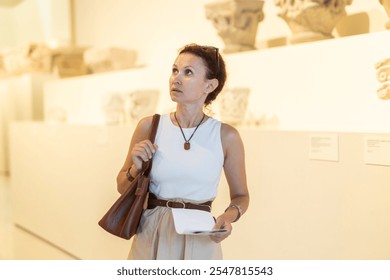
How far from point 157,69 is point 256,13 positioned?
100 centimetres

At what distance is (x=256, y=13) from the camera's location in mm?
3900

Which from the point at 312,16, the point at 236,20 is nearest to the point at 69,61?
the point at 236,20

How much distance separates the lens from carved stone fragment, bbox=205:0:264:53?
12.6 feet

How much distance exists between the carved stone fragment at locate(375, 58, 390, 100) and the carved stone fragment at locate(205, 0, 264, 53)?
4.90 feet

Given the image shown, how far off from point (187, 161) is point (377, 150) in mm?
1027

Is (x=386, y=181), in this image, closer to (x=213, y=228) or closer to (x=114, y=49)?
(x=213, y=228)

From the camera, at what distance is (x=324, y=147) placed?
2412 millimetres

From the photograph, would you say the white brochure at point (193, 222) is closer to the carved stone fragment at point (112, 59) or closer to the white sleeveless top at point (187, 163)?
the white sleeveless top at point (187, 163)

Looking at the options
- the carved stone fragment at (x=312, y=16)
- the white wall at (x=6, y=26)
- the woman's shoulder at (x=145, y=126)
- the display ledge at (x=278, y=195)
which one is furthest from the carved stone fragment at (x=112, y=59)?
the woman's shoulder at (x=145, y=126)

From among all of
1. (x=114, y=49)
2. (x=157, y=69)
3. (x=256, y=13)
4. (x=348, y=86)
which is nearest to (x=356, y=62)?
(x=348, y=86)

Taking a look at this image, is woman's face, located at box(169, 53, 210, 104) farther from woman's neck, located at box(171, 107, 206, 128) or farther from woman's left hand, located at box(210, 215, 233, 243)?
woman's left hand, located at box(210, 215, 233, 243)

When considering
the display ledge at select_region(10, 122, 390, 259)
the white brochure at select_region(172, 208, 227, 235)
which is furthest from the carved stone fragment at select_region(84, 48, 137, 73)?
the white brochure at select_region(172, 208, 227, 235)

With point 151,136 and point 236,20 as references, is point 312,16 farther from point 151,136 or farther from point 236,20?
point 151,136

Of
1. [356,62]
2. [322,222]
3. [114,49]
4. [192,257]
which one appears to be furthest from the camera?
[114,49]
